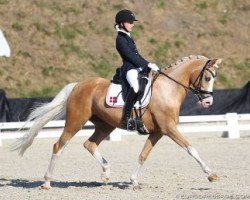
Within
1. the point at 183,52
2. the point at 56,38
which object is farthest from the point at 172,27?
the point at 56,38

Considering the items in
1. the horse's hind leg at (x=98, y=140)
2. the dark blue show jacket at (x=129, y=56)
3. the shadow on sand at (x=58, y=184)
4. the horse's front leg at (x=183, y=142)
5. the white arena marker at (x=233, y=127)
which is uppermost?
the dark blue show jacket at (x=129, y=56)

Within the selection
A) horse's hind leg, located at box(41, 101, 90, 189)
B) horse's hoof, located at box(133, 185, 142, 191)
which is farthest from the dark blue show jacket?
horse's hoof, located at box(133, 185, 142, 191)

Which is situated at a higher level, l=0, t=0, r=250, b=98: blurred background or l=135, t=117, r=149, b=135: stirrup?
l=135, t=117, r=149, b=135: stirrup

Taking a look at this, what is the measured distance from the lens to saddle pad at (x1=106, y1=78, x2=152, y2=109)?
34.2 feet

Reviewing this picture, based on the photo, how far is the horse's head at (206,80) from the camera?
10.4m

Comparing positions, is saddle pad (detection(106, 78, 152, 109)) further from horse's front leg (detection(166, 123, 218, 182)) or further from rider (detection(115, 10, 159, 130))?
horse's front leg (detection(166, 123, 218, 182))

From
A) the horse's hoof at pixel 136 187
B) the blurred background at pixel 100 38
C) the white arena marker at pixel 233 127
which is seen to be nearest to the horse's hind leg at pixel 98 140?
the horse's hoof at pixel 136 187

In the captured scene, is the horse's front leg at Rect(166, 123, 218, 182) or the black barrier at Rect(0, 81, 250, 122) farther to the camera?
the black barrier at Rect(0, 81, 250, 122)

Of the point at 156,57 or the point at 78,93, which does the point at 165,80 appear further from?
the point at 156,57

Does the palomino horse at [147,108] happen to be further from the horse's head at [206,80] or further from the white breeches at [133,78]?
the white breeches at [133,78]

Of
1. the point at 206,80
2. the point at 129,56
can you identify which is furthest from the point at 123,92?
the point at 206,80

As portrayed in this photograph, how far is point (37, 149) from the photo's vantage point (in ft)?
60.2

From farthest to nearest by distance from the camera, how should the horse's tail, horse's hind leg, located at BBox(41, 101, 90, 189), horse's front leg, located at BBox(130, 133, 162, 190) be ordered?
the horse's tail < horse's hind leg, located at BBox(41, 101, 90, 189) < horse's front leg, located at BBox(130, 133, 162, 190)

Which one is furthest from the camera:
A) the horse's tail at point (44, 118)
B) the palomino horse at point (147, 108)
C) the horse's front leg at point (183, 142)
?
the horse's tail at point (44, 118)
